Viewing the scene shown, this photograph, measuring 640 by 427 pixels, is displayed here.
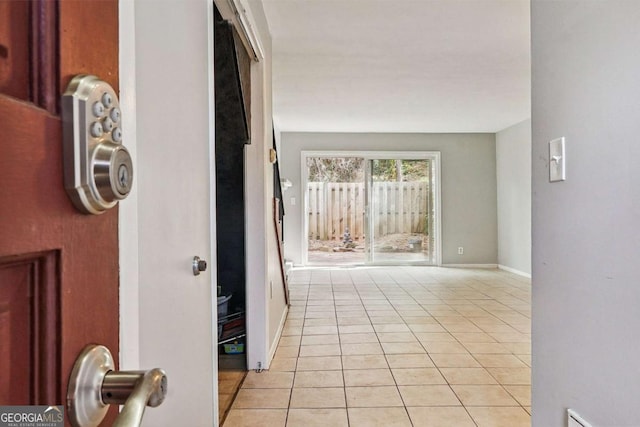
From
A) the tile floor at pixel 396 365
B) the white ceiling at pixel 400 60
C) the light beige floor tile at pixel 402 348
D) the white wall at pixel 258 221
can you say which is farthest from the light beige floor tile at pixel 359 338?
the white ceiling at pixel 400 60

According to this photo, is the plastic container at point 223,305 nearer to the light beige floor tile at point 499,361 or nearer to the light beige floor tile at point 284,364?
the light beige floor tile at point 284,364

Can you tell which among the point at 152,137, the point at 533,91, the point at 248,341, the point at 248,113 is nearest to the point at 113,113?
the point at 152,137

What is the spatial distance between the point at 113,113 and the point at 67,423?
11.4 inches

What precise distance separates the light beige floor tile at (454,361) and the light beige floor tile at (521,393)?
310 mm

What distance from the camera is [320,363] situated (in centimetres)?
255

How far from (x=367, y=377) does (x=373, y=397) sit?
238 millimetres

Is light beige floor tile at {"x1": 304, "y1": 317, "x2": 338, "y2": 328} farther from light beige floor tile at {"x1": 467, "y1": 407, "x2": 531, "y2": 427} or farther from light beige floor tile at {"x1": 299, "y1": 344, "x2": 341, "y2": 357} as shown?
light beige floor tile at {"x1": 467, "y1": 407, "x2": 531, "y2": 427}

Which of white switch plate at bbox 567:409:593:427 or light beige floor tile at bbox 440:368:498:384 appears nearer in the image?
white switch plate at bbox 567:409:593:427

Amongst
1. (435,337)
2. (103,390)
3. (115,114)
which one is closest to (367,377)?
(435,337)

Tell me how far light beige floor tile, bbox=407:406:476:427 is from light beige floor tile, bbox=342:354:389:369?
1.74 feet

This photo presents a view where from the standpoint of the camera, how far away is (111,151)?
0.36m

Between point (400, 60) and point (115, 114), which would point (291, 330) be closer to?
point (400, 60)

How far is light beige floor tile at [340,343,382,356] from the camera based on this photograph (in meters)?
2.73

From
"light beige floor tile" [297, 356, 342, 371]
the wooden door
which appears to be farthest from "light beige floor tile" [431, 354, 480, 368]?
the wooden door
